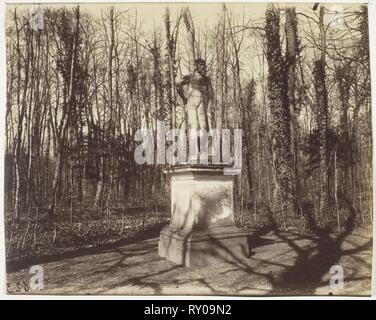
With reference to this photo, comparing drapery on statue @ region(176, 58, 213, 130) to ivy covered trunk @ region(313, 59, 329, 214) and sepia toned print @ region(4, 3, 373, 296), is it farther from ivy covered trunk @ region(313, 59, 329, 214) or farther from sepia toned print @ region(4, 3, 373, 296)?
ivy covered trunk @ region(313, 59, 329, 214)

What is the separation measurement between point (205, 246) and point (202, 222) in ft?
1.11

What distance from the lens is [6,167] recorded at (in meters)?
5.46

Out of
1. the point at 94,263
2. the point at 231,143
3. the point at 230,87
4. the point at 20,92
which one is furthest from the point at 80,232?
the point at 230,87

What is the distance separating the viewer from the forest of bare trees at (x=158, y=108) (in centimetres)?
562

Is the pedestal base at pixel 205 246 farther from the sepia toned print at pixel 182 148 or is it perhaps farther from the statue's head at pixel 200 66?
the statue's head at pixel 200 66

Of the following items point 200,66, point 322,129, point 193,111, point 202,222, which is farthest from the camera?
point 322,129

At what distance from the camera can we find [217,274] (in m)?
5.31

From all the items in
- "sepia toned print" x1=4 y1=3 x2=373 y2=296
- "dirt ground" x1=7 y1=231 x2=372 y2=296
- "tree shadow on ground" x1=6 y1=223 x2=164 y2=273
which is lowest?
"dirt ground" x1=7 y1=231 x2=372 y2=296

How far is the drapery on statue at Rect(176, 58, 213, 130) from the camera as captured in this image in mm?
5633

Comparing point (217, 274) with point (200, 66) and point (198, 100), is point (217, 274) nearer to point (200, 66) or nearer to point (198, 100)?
point (198, 100)

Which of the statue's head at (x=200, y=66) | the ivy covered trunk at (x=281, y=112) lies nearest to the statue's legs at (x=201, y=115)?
the statue's head at (x=200, y=66)

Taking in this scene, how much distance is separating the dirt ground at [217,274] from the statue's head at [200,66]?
2.91 m

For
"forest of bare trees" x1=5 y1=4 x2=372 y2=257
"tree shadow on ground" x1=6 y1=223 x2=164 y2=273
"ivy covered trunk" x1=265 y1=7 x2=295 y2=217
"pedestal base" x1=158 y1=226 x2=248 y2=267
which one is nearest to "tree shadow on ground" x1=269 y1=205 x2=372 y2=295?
"forest of bare trees" x1=5 y1=4 x2=372 y2=257

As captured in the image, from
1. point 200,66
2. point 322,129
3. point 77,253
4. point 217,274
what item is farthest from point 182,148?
point 322,129
